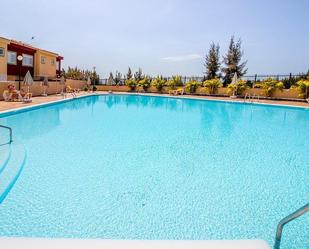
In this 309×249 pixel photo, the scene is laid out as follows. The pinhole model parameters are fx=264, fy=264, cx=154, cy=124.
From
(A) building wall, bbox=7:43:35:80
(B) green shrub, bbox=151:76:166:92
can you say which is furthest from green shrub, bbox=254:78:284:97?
(A) building wall, bbox=7:43:35:80

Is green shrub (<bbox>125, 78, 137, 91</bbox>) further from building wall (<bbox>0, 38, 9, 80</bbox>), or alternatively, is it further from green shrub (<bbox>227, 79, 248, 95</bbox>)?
building wall (<bbox>0, 38, 9, 80</bbox>)

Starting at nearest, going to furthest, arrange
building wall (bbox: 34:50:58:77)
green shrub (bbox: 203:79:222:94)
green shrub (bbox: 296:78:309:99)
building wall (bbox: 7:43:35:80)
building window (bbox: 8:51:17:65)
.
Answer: green shrub (bbox: 296:78:309:99) → building wall (bbox: 7:43:35:80) → building window (bbox: 8:51:17:65) → building wall (bbox: 34:50:58:77) → green shrub (bbox: 203:79:222:94)

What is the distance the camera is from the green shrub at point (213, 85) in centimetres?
2672

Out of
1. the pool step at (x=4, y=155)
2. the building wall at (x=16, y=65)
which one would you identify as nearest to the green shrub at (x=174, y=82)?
the building wall at (x=16, y=65)

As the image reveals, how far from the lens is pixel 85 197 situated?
167 inches

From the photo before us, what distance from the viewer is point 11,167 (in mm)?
5191

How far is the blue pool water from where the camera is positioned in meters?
3.42

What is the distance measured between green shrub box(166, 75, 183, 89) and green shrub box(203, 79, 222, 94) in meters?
3.70

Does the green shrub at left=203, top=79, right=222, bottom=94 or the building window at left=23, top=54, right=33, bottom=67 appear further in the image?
the green shrub at left=203, top=79, right=222, bottom=94

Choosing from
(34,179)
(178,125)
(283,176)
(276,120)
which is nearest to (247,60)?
(276,120)

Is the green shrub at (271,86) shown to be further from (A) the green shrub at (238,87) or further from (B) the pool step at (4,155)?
(B) the pool step at (4,155)

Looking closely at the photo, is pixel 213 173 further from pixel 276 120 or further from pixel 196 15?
pixel 196 15

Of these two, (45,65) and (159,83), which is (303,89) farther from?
(45,65)

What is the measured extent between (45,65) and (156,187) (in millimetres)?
26819
